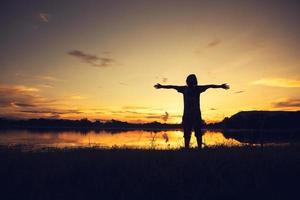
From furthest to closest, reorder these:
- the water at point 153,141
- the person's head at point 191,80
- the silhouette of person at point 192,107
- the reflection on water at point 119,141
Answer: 1. the reflection on water at point 119,141
2. the water at point 153,141
3. the person's head at point 191,80
4. the silhouette of person at point 192,107

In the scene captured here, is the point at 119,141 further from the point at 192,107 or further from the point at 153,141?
the point at 192,107

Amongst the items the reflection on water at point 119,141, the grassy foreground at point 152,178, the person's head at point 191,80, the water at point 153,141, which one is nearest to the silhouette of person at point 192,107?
the person's head at point 191,80

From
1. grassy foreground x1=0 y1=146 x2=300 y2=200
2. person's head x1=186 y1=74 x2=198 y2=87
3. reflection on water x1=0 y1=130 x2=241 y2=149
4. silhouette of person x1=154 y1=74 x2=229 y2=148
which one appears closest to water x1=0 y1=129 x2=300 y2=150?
reflection on water x1=0 y1=130 x2=241 y2=149

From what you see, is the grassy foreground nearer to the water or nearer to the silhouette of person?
the silhouette of person

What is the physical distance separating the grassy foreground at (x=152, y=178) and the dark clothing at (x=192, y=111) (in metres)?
3.29

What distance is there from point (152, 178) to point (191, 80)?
20.1 ft

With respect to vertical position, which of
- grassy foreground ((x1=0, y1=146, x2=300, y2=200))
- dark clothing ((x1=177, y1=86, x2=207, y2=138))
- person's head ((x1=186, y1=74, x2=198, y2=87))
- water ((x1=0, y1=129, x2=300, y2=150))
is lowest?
grassy foreground ((x1=0, y1=146, x2=300, y2=200))

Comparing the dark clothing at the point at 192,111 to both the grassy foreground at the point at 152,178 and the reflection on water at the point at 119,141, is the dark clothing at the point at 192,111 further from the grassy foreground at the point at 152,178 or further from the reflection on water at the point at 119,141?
the grassy foreground at the point at 152,178

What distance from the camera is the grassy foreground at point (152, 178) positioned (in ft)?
19.6

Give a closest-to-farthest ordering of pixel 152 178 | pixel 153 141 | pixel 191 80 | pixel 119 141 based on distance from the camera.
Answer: pixel 152 178 → pixel 191 80 → pixel 153 141 → pixel 119 141

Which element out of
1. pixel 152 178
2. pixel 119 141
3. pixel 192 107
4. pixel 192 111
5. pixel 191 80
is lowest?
pixel 152 178

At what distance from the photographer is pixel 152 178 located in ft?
21.6

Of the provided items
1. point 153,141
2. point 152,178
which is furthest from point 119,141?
point 152,178

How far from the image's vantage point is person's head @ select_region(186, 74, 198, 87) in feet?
39.0
